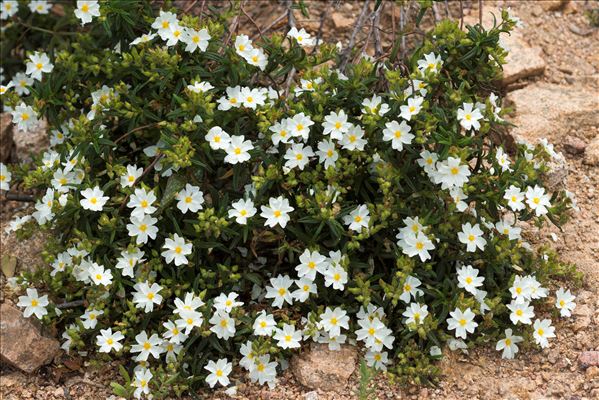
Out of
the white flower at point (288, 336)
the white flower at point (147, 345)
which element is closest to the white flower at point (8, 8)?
the white flower at point (147, 345)

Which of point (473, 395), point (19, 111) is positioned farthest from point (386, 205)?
point (19, 111)

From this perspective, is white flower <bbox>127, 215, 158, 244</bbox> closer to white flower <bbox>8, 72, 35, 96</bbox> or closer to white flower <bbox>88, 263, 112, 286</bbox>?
white flower <bbox>88, 263, 112, 286</bbox>

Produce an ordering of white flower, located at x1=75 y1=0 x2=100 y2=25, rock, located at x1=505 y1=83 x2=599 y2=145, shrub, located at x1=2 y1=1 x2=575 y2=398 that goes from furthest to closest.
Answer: rock, located at x1=505 y1=83 x2=599 y2=145 → white flower, located at x1=75 y1=0 x2=100 y2=25 → shrub, located at x1=2 y1=1 x2=575 y2=398

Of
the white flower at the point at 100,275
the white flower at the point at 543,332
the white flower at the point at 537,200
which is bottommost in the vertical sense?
the white flower at the point at 543,332

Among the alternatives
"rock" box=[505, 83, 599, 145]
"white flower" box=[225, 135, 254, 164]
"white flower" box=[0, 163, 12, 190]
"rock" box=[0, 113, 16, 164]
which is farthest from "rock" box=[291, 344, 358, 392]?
"rock" box=[0, 113, 16, 164]

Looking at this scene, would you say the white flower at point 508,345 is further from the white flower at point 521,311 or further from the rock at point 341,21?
the rock at point 341,21

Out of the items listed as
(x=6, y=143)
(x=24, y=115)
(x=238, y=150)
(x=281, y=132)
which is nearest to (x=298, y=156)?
(x=281, y=132)
